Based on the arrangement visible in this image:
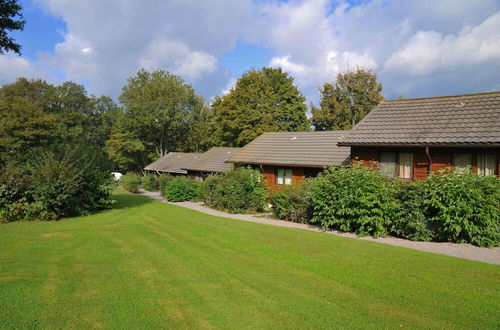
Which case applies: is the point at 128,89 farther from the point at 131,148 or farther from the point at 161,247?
the point at 161,247

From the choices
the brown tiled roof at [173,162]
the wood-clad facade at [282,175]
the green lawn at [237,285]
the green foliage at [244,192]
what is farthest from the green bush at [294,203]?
the brown tiled roof at [173,162]

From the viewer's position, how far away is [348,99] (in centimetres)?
4384

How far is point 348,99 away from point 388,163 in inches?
1135

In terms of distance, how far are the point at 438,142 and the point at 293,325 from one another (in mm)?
12288

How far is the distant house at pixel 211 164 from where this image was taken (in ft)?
110

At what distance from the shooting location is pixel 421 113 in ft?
56.4

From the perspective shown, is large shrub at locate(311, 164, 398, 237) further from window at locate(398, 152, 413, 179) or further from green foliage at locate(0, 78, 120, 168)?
green foliage at locate(0, 78, 120, 168)

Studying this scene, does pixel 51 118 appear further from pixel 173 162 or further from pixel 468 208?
pixel 468 208

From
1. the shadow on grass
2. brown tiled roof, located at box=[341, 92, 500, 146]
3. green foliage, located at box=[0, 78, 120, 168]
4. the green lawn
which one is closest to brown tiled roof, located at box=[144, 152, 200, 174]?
green foliage, located at box=[0, 78, 120, 168]

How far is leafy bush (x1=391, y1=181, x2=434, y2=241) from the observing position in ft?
41.4

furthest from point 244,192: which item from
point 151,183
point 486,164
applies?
point 151,183

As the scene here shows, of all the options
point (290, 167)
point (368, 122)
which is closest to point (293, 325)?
point (368, 122)

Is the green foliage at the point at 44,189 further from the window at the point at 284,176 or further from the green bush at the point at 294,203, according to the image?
the window at the point at 284,176

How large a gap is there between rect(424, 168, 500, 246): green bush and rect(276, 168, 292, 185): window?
12275 millimetres
